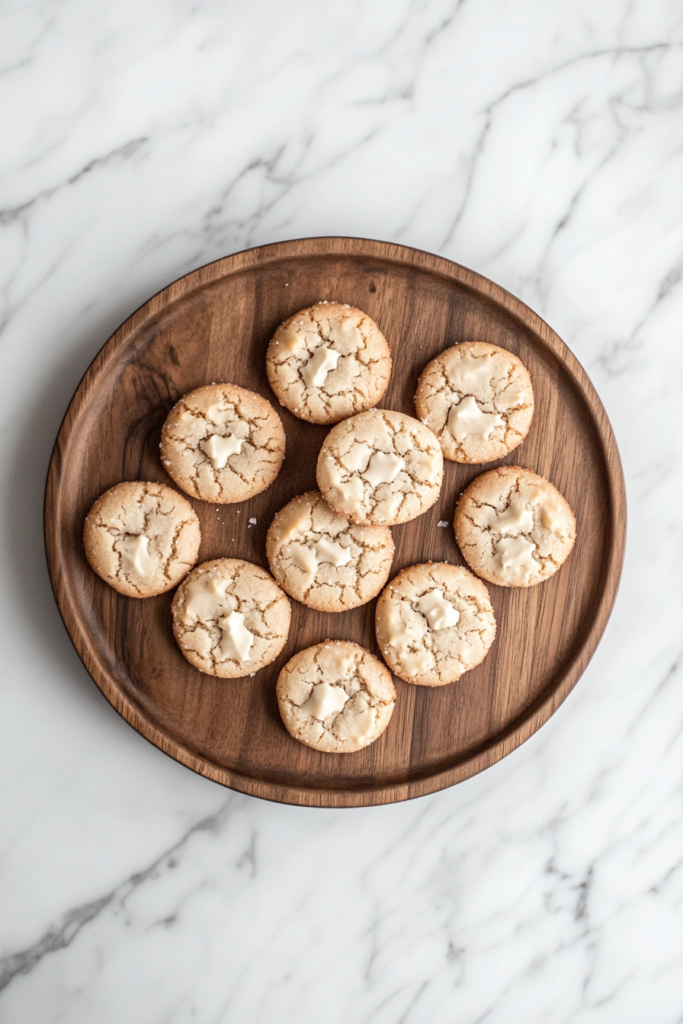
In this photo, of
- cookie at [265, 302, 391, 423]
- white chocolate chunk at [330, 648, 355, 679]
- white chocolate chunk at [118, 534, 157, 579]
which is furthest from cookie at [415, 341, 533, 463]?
white chocolate chunk at [118, 534, 157, 579]

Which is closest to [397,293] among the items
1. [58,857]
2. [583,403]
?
[583,403]

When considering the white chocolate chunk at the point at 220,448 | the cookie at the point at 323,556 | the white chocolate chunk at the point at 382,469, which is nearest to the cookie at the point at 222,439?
the white chocolate chunk at the point at 220,448

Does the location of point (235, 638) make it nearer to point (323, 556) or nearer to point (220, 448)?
point (323, 556)

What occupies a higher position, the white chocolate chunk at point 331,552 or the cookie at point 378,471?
the cookie at point 378,471

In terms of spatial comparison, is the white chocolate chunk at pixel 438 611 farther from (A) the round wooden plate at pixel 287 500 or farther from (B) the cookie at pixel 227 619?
(B) the cookie at pixel 227 619

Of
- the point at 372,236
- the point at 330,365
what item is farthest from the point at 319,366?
the point at 372,236

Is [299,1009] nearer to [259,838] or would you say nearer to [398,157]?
[259,838]
